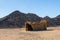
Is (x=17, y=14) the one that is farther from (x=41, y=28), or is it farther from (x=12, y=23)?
(x=41, y=28)

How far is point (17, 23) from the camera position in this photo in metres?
72.3

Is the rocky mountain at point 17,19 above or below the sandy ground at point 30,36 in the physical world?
above

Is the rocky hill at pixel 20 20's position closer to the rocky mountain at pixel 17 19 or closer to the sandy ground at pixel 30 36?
the rocky mountain at pixel 17 19

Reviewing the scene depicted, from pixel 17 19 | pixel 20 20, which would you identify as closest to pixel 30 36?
pixel 20 20

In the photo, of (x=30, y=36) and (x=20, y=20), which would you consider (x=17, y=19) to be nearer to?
(x=20, y=20)

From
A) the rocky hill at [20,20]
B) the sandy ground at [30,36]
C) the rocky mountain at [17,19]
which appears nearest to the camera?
the sandy ground at [30,36]

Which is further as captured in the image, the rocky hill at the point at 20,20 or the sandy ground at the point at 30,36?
the rocky hill at the point at 20,20

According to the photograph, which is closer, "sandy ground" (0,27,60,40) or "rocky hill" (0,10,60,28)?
"sandy ground" (0,27,60,40)

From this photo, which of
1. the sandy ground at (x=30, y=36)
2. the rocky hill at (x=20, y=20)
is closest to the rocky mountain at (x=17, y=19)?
the rocky hill at (x=20, y=20)

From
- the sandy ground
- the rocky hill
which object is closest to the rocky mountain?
the rocky hill

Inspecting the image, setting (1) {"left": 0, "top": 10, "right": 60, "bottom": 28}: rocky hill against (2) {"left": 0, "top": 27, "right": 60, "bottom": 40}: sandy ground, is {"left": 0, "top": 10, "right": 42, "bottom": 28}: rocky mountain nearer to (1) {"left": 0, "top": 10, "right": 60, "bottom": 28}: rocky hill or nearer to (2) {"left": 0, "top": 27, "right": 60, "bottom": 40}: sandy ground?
(1) {"left": 0, "top": 10, "right": 60, "bottom": 28}: rocky hill

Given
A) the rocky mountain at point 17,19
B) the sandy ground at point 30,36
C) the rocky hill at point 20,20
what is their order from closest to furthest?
the sandy ground at point 30,36 → the rocky mountain at point 17,19 → the rocky hill at point 20,20

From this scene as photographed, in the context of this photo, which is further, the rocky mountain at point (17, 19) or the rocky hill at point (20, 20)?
the rocky hill at point (20, 20)

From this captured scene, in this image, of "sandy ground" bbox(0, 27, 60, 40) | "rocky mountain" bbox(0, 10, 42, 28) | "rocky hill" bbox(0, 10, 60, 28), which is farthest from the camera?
"rocky hill" bbox(0, 10, 60, 28)
